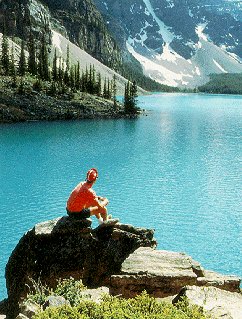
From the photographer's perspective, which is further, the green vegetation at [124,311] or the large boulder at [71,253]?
the large boulder at [71,253]

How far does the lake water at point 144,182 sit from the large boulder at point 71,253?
838cm

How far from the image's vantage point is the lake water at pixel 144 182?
32.1 metres

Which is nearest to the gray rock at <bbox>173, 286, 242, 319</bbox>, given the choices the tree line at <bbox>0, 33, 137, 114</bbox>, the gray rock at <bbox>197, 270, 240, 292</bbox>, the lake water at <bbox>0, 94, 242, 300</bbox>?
the gray rock at <bbox>197, 270, 240, 292</bbox>

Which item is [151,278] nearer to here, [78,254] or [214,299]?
[214,299]

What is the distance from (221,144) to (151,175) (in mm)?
30248

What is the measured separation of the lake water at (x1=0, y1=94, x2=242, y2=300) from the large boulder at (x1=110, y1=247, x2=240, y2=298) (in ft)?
38.3

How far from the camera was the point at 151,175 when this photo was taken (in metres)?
51.8

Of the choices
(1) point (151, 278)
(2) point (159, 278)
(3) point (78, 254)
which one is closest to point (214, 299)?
(2) point (159, 278)

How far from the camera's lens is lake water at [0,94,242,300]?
32103 millimetres

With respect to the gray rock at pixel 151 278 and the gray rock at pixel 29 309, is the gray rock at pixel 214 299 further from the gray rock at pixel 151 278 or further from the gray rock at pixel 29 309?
the gray rock at pixel 29 309

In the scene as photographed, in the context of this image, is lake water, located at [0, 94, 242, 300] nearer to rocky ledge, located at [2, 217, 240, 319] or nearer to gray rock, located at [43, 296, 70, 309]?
rocky ledge, located at [2, 217, 240, 319]

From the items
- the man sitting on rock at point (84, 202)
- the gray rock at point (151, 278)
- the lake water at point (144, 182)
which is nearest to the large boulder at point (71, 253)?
the man sitting on rock at point (84, 202)

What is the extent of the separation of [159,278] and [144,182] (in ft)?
117

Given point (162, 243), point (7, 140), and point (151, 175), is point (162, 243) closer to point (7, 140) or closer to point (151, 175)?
point (151, 175)
